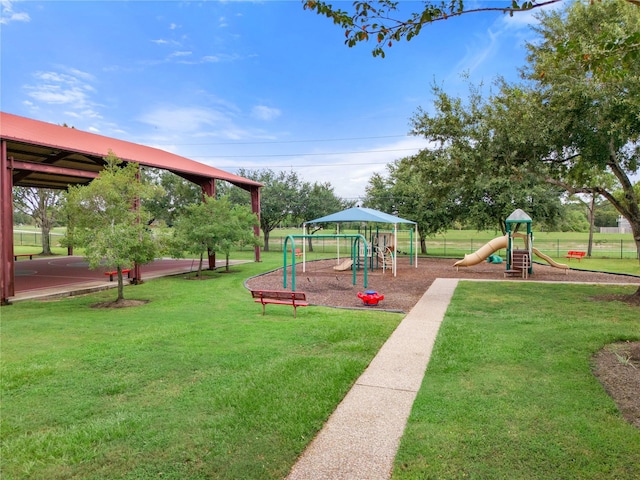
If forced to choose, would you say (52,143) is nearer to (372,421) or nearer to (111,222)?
(111,222)

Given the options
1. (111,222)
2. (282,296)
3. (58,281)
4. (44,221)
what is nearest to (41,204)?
(44,221)

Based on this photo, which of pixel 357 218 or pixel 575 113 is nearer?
pixel 575 113

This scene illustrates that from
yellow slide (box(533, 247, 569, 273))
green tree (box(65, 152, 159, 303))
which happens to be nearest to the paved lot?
green tree (box(65, 152, 159, 303))

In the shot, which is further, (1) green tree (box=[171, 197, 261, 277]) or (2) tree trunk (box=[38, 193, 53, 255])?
(2) tree trunk (box=[38, 193, 53, 255])

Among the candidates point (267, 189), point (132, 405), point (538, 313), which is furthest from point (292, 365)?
point (267, 189)

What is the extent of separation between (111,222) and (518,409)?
1024cm

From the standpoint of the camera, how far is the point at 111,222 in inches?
414

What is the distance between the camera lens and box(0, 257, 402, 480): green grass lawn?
3.24 m

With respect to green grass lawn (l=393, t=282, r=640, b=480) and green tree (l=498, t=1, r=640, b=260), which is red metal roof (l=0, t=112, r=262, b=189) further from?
green tree (l=498, t=1, r=640, b=260)

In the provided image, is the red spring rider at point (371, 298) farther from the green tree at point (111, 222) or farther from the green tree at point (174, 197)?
the green tree at point (174, 197)

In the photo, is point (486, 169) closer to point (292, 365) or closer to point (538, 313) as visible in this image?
point (538, 313)

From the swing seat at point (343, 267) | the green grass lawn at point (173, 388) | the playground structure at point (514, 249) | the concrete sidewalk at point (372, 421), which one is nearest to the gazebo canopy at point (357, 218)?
the swing seat at point (343, 267)

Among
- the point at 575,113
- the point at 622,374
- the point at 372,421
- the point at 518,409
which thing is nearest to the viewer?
the point at 372,421

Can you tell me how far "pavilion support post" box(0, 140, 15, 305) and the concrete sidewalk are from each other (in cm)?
1045
